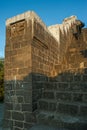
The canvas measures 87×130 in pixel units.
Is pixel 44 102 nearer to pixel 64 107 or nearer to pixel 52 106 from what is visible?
pixel 52 106

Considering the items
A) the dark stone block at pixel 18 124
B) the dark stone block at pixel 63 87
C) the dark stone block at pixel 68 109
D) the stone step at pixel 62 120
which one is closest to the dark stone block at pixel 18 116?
the dark stone block at pixel 18 124

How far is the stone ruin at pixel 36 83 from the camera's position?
3529 millimetres

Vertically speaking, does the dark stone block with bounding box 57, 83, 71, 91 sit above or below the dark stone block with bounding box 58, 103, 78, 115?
above

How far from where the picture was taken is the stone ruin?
353cm

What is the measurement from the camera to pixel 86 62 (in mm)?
4773

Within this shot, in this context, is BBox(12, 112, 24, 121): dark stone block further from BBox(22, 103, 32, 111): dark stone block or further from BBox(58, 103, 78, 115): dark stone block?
BBox(58, 103, 78, 115): dark stone block

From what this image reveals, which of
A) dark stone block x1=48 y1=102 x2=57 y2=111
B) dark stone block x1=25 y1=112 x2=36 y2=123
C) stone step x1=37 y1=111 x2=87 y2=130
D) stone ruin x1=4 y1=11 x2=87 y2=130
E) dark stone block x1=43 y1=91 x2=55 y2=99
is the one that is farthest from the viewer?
dark stone block x1=43 y1=91 x2=55 y2=99

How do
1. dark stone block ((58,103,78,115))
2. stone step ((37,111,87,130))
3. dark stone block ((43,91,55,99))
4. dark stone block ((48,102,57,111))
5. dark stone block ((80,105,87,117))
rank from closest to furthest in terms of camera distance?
stone step ((37,111,87,130))
dark stone block ((80,105,87,117))
dark stone block ((58,103,78,115))
dark stone block ((48,102,57,111))
dark stone block ((43,91,55,99))

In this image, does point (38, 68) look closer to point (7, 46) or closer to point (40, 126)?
point (7, 46)

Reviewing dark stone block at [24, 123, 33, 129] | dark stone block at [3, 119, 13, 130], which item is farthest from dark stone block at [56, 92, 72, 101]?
dark stone block at [3, 119, 13, 130]

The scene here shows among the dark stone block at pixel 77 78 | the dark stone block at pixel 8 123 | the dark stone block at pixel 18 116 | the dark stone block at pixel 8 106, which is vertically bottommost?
the dark stone block at pixel 8 123

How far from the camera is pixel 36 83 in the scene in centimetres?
398

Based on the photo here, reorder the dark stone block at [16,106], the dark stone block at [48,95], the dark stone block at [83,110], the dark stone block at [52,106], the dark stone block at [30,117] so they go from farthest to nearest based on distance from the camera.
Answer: the dark stone block at [48,95] → the dark stone block at [16,106] → the dark stone block at [52,106] → the dark stone block at [30,117] → the dark stone block at [83,110]

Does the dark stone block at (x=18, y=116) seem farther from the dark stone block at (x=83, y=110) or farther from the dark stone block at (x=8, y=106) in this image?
the dark stone block at (x=83, y=110)
